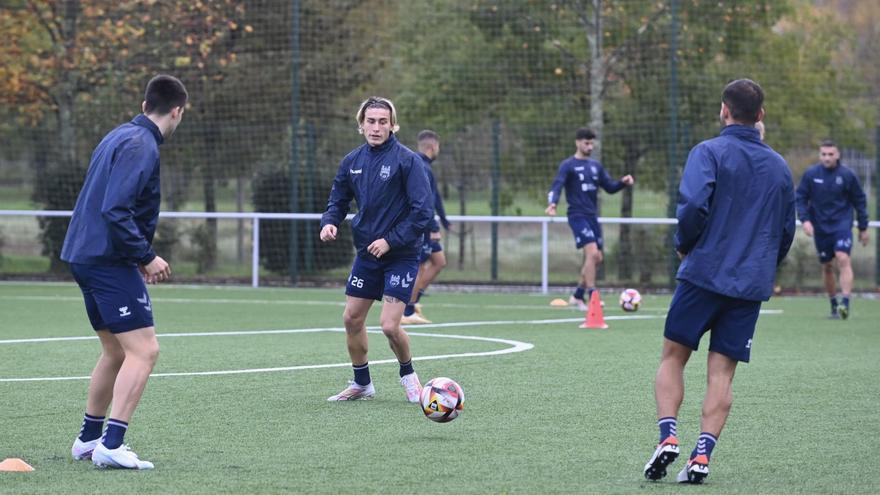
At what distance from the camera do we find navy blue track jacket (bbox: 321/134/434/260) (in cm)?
907

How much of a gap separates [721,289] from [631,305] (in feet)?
32.9

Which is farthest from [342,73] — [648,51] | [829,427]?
[829,427]

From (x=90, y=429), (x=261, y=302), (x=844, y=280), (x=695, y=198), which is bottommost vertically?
(x=261, y=302)

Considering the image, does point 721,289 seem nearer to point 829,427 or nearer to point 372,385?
point 829,427

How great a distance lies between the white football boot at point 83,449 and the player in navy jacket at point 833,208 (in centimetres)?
1120

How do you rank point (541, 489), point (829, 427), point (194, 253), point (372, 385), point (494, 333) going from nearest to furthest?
1. point (541, 489)
2. point (829, 427)
3. point (372, 385)
4. point (494, 333)
5. point (194, 253)

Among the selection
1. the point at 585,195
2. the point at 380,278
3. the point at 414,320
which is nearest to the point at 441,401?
the point at 380,278

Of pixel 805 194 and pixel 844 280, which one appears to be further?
pixel 805 194

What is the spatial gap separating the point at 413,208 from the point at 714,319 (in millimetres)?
2950

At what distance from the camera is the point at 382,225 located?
914 cm

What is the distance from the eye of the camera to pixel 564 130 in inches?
907

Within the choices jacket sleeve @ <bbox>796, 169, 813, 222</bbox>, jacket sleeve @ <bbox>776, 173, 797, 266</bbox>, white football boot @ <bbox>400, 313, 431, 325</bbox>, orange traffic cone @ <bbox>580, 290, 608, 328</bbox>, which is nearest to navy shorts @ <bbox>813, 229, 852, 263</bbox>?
jacket sleeve @ <bbox>796, 169, 813, 222</bbox>

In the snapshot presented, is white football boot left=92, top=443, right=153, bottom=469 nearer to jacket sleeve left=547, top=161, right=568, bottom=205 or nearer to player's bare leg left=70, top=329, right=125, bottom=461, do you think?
player's bare leg left=70, top=329, right=125, bottom=461

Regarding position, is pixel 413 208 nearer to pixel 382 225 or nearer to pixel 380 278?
pixel 382 225
